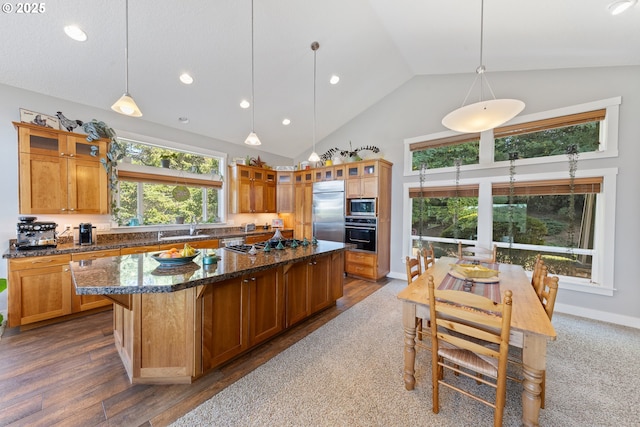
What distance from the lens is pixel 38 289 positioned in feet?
9.05

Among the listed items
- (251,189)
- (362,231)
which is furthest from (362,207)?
(251,189)

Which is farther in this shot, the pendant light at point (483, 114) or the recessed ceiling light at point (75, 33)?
the recessed ceiling light at point (75, 33)

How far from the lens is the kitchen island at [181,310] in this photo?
5.76ft

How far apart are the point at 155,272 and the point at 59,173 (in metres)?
2.61

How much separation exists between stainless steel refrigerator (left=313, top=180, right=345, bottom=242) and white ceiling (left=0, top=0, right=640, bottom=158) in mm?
1926

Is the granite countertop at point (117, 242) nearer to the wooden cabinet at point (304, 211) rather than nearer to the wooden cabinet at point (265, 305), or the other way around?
the wooden cabinet at point (304, 211)

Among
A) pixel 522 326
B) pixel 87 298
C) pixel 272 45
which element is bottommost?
pixel 87 298

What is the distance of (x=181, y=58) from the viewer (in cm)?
318

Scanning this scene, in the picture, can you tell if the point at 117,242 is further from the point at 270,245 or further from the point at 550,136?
the point at 550,136

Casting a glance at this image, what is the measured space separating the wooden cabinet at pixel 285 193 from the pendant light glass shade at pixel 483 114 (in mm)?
4173

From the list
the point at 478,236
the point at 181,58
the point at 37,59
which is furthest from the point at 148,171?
the point at 478,236

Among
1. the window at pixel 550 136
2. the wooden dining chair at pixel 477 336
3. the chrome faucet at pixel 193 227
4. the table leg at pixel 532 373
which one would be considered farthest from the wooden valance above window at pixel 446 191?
the chrome faucet at pixel 193 227

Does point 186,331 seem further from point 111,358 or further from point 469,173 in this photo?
point 469,173

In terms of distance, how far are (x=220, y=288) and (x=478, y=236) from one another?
13.5 ft
